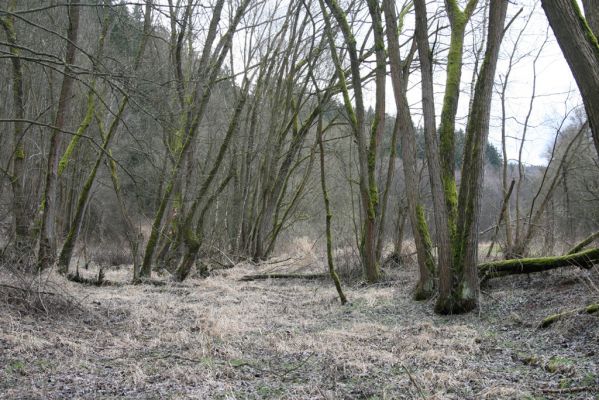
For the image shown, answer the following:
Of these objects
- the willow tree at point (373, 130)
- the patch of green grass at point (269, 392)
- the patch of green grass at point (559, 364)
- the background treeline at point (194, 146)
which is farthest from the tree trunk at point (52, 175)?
the patch of green grass at point (559, 364)

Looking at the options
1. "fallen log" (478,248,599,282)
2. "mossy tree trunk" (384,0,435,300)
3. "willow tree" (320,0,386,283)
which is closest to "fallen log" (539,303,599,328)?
"fallen log" (478,248,599,282)

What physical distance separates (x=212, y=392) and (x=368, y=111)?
12763 mm

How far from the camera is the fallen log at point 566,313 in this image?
5.14 meters

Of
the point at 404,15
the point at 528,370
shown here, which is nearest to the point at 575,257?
the point at 528,370

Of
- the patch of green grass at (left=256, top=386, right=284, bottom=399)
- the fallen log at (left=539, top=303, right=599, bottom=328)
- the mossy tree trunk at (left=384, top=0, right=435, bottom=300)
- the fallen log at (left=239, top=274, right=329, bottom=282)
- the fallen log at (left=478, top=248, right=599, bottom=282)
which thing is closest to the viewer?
the patch of green grass at (left=256, top=386, right=284, bottom=399)

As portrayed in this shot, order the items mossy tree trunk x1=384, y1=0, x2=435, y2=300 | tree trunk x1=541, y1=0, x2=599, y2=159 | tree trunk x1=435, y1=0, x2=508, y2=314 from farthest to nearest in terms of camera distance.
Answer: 1. mossy tree trunk x1=384, y1=0, x2=435, y2=300
2. tree trunk x1=435, y1=0, x2=508, y2=314
3. tree trunk x1=541, y1=0, x2=599, y2=159

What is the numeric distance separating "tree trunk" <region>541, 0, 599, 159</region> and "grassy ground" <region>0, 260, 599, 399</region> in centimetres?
192

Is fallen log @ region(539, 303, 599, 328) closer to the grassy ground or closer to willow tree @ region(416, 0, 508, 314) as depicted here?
the grassy ground

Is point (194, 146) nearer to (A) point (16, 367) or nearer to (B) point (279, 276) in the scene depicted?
(B) point (279, 276)

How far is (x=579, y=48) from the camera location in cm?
348

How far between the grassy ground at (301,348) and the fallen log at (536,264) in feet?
0.62

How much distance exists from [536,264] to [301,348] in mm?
4243

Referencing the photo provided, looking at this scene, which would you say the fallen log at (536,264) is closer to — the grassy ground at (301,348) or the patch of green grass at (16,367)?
the grassy ground at (301,348)

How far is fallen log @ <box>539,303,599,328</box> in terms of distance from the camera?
5.14 meters
